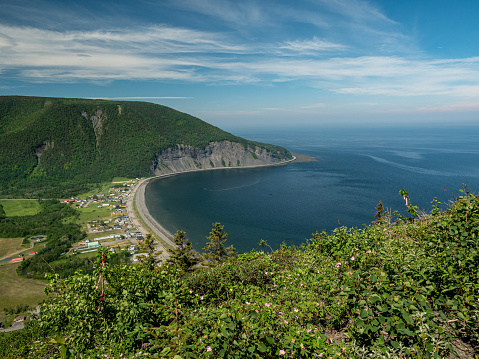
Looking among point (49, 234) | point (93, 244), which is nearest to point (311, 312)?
point (93, 244)

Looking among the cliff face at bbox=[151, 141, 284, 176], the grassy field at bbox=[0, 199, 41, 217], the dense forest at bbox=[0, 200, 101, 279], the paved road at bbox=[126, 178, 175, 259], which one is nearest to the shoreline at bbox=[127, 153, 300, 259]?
the paved road at bbox=[126, 178, 175, 259]

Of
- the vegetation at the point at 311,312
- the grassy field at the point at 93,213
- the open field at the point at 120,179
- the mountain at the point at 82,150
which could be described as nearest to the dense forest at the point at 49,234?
the grassy field at the point at 93,213

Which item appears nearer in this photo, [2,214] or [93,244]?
[93,244]

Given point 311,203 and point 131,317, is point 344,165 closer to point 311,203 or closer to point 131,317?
point 311,203

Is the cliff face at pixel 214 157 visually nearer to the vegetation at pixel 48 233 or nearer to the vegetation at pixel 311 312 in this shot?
the vegetation at pixel 48 233

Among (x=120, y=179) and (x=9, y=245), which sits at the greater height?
(x=120, y=179)

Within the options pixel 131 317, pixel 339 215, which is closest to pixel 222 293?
pixel 131 317

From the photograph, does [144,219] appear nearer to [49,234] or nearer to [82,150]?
[49,234]
